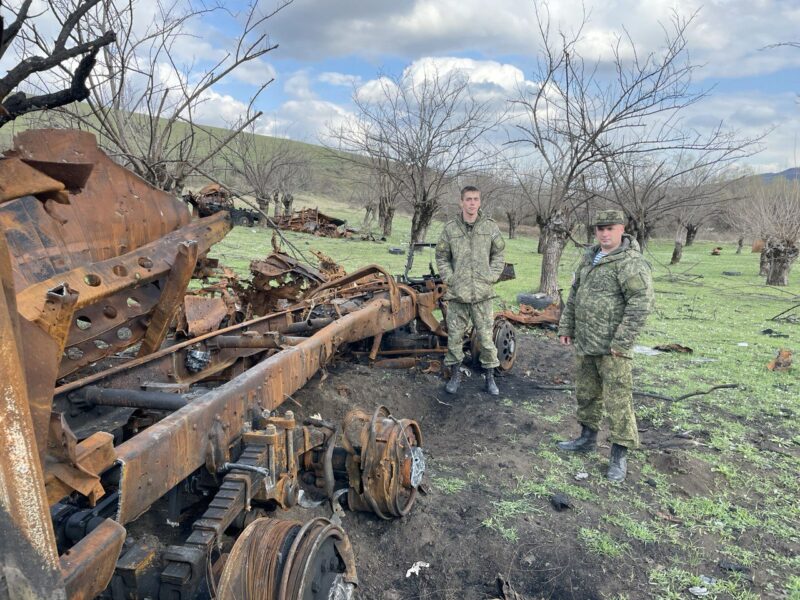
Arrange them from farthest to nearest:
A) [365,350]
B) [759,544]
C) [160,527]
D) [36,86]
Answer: [365,350] → [36,86] → [759,544] → [160,527]

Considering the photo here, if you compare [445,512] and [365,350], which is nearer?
[445,512]

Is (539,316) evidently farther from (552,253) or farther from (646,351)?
(552,253)

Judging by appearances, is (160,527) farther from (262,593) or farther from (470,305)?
(470,305)

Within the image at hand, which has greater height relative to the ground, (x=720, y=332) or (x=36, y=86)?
(x=36, y=86)

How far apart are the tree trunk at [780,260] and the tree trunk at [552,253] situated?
12.1 meters

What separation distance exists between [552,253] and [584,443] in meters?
8.20

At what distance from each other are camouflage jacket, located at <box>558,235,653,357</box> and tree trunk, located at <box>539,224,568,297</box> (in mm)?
7532

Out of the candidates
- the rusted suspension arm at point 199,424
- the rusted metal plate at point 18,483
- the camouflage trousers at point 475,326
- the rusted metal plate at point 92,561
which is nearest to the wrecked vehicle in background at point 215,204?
the rusted suspension arm at point 199,424

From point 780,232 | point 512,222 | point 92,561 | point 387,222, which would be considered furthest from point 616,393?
point 512,222

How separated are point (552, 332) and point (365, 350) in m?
4.06

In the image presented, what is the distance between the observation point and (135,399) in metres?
2.91

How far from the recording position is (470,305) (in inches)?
250

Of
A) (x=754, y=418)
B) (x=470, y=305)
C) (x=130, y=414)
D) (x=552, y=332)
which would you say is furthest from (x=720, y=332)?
(x=130, y=414)

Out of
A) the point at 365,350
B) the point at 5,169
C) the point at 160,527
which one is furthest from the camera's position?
the point at 365,350
